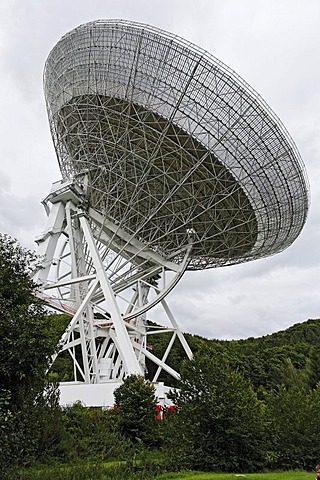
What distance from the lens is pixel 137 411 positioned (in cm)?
2064

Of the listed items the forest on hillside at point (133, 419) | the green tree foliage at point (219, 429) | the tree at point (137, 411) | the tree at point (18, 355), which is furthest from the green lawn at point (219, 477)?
the tree at point (137, 411)

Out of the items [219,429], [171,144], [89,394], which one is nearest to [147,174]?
[171,144]

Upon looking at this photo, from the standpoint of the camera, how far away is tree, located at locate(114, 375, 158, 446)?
65.8ft

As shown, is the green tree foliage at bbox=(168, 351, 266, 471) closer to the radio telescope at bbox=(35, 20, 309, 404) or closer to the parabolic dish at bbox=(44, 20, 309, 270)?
the radio telescope at bbox=(35, 20, 309, 404)

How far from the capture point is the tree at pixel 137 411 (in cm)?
2005

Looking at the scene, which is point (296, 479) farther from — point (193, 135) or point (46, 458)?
point (193, 135)

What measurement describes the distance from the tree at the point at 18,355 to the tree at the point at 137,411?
842cm

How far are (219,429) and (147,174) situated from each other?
15.0 meters

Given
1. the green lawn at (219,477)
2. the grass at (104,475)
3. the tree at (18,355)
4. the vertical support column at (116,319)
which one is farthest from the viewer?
the vertical support column at (116,319)

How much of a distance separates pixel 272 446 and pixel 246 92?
1539 centimetres

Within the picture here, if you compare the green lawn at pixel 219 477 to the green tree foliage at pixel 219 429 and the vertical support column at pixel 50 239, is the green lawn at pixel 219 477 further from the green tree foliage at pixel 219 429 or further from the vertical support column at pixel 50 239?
the vertical support column at pixel 50 239

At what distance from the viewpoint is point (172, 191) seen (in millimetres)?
26188

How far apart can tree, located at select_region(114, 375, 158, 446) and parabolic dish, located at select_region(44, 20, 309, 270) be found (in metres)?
10.4

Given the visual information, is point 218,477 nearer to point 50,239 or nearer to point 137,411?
point 137,411
